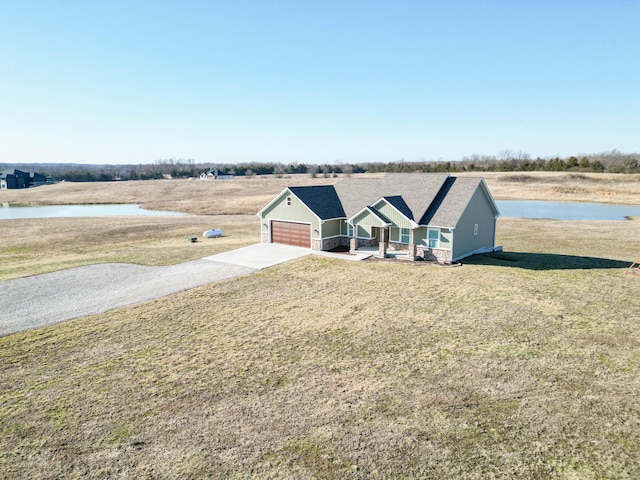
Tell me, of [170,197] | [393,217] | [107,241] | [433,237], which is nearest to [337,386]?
[433,237]

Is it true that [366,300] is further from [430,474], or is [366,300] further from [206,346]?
[430,474]

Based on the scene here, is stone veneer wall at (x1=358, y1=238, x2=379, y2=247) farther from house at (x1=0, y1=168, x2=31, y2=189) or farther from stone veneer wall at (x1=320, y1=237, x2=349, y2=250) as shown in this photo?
house at (x1=0, y1=168, x2=31, y2=189)

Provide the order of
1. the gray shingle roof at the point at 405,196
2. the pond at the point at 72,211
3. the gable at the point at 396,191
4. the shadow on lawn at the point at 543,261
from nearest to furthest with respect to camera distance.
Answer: the shadow on lawn at the point at 543,261
the gray shingle roof at the point at 405,196
the gable at the point at 396,191
the pond at the point at 72,211

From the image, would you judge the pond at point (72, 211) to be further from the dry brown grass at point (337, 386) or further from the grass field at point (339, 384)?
the dry brown grass at point (337, 386)

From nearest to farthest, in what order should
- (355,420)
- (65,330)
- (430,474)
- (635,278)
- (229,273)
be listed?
(430,474) < (355,420) < (65,330) < (635,278) < (229,273)

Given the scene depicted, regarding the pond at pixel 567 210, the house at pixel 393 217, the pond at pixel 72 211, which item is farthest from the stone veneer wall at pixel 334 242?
the pond at pixel 72 211

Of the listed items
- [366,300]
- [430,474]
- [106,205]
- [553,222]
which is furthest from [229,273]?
[106,205]
